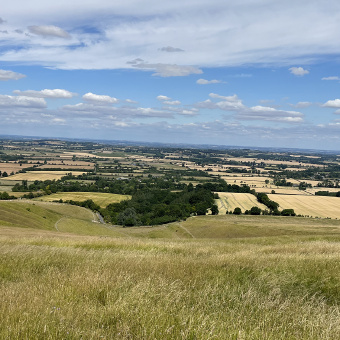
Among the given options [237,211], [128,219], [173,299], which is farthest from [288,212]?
[173,299]

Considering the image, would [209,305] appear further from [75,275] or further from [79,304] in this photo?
[75,275]

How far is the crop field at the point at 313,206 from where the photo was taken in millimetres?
99250

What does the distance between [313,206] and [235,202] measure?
30.1 m

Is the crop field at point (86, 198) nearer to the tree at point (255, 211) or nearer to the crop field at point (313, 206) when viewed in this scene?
the tree at point (255, 211)

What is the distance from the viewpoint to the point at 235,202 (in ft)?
393

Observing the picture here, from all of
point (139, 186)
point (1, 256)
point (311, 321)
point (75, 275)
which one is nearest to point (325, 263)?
point (311, 321)

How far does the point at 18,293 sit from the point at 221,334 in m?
4.12

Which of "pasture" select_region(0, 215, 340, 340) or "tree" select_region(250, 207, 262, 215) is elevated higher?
"pasture" select_region(0, 215, 340, 340)

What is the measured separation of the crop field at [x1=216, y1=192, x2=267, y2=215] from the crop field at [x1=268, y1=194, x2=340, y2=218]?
10.5m

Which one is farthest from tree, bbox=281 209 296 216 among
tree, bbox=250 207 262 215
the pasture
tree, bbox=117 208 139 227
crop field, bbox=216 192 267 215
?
the pasture

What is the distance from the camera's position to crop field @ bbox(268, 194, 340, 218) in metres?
99.2

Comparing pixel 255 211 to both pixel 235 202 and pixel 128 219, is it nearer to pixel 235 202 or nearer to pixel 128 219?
pixel 235 202

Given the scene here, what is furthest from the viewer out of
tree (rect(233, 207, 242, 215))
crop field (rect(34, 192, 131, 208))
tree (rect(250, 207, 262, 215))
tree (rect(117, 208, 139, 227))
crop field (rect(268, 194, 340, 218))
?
crop field (rect(34, 192, 131, 208))

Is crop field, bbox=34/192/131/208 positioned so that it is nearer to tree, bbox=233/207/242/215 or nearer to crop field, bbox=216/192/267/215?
crop field, bbox=216/192/267/215
